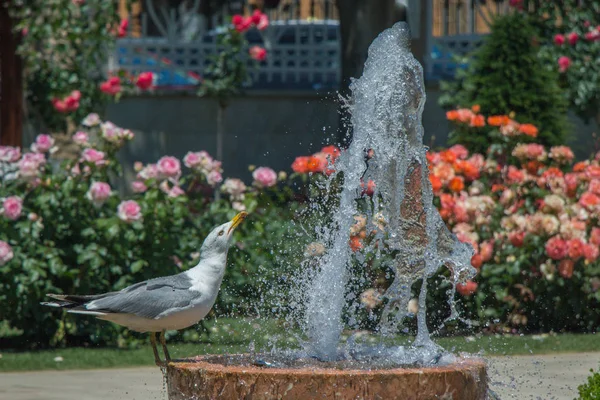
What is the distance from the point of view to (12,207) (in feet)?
22.2

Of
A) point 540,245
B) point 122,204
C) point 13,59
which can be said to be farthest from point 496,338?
point 13,59

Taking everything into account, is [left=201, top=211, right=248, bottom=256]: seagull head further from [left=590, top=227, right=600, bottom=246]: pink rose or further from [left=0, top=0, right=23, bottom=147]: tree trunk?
[left=0, top=0, right=23, bottom=147]: tree trunk

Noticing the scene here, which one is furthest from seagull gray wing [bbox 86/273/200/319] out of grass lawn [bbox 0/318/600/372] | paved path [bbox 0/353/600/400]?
grass lawn [bbox 0/318/600/372]

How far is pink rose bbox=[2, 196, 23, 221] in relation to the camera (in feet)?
22.2

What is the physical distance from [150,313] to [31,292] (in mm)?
2943

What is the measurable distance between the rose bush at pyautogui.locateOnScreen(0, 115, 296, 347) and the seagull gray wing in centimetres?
267

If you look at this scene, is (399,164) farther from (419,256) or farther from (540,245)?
(540,245)

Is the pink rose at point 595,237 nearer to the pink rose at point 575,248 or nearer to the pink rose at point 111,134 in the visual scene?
the pink rose at point 575,248

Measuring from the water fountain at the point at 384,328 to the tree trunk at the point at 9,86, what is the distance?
6932 millimetres

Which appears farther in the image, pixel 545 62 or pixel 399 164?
pixel 545 62

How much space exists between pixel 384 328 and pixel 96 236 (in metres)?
2.55

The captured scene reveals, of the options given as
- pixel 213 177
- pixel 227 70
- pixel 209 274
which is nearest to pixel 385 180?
pixel 209 274

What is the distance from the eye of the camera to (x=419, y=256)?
5562mm

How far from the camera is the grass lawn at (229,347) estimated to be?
6492 millimetres
